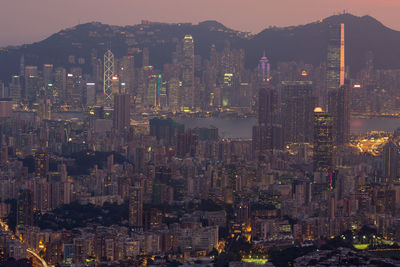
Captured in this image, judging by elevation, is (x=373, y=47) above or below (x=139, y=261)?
above

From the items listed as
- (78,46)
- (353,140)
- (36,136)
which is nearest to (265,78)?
(78,46)

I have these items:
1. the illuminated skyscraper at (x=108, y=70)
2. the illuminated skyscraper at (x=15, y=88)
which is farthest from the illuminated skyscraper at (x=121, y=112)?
the illuminated skyscraper at (x=108, y=70)

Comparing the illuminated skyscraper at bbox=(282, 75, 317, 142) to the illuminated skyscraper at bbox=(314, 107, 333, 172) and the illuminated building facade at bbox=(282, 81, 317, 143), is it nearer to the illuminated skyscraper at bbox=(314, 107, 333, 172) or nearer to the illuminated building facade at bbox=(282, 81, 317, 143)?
the illuminated building facade at bbox=(282, 81, 317, 143)

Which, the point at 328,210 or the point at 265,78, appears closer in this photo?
the point at 328,210

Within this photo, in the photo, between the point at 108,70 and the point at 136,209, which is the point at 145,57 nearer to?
the point at 108,70

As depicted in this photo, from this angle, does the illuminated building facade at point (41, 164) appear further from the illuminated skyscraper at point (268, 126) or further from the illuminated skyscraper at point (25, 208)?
the illuminated skyscraper at point (268, 126)

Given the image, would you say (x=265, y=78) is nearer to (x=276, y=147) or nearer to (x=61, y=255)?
(x=276, y=147)
